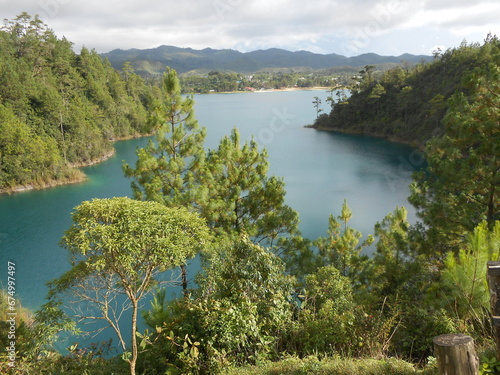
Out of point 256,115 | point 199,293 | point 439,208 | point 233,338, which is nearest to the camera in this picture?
point 233,338

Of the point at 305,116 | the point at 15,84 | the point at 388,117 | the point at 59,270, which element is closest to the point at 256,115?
the point at 305,116

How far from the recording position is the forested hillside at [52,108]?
1764cm

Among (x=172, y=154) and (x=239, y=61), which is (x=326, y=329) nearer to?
(x=172, y=154)

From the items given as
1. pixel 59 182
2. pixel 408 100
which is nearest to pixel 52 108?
pixel 59 182

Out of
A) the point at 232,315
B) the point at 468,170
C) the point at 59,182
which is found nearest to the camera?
the point at 232,315

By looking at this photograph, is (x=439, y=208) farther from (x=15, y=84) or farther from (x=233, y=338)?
(x=15, y=84)

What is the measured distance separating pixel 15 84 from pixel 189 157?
16.9 meters

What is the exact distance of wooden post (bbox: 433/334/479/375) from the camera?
162cm

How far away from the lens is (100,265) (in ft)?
12.8

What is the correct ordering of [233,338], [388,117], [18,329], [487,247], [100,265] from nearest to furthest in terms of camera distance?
[487,247]
[233,338]
[100,265]
[18,329]
[388,117]

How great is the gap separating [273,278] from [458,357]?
2.49 meters

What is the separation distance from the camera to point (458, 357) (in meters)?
1.62

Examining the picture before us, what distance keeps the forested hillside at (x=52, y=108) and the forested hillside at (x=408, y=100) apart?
18.4 m

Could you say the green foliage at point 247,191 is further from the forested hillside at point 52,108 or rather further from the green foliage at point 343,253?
the forested hillside at point 52,108
